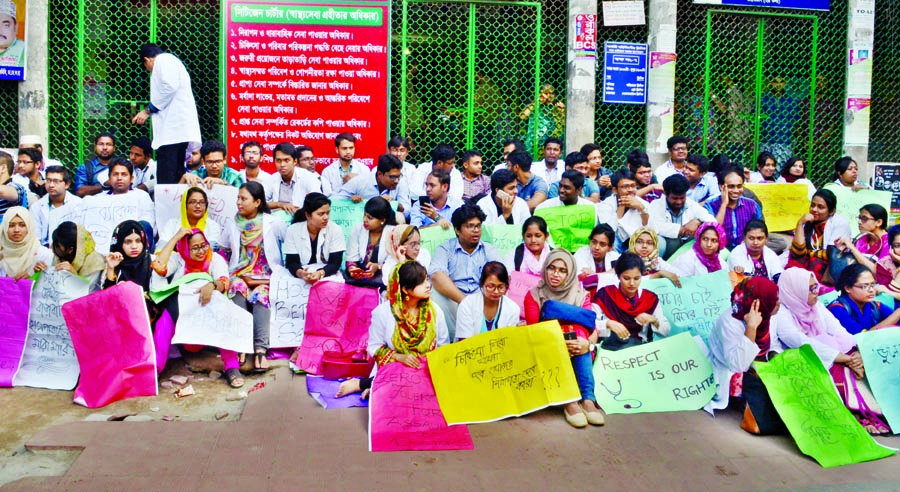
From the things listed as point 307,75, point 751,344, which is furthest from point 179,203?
point 751,344

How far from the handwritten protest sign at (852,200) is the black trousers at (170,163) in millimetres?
6228

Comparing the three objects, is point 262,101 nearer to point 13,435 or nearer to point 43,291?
point 43,291

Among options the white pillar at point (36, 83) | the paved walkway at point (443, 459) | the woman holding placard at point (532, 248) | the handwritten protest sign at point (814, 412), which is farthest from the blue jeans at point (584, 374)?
the white pillar at point (36, 83)

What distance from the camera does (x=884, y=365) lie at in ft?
18.8

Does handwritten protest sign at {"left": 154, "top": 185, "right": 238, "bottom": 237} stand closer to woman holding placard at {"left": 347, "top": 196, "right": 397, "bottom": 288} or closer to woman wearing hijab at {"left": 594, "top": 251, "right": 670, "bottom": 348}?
woman holding placard at {"left": 347, "top": 196, "right": 397, "bottom": 288}

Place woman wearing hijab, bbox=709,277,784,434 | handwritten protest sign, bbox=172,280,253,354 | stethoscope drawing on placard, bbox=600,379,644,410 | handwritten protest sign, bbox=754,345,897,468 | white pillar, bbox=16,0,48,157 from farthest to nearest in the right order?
white pillar, bbox=16,0,48,157, handwritten protest sign, bbox=172,280,253,354, stethoscope drawing on placard, bbox=600,379,644,410, woman wearing hijab, bbox=709,277,784,434, handwritten protest sign, bbox=754,345,897,468

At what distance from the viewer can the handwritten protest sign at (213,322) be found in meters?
6.12

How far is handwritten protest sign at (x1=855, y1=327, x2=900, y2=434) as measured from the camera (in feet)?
18.4

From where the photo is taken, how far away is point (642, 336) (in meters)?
6.13

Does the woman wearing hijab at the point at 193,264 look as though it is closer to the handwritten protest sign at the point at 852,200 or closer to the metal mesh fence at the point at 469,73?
the metal mesh fence at the point at 469,73

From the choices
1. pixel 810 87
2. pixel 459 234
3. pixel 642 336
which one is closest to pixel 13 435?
pixel 459 234

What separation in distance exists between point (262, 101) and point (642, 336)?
5616mm

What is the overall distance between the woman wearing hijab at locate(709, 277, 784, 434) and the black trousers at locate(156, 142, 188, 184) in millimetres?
5441

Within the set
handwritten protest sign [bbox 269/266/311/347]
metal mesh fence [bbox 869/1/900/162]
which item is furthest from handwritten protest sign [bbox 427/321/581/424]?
metal mesh fence [bbox 869/1/900/162]
